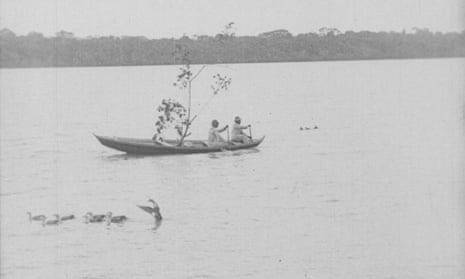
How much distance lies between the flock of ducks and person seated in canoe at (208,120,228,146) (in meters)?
1.21

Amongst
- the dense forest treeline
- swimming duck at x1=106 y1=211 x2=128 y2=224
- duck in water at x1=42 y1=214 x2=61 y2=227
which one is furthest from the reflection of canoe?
duck in water at x1=42 y1=214 x2=61 y2=227

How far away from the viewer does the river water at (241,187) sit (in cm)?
511

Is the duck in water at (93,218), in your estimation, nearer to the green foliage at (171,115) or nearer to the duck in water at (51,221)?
the duck in water at (51,221)

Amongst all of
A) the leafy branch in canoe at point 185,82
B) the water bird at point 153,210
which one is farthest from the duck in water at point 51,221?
the leafy branch in canoe at point 185,82

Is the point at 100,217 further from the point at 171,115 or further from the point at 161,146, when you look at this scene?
the point at 161,146

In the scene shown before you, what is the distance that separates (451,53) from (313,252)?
1558 mm

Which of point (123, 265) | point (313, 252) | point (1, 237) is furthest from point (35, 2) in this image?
point (313, 252)

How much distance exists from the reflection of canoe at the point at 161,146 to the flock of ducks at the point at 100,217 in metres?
0.92

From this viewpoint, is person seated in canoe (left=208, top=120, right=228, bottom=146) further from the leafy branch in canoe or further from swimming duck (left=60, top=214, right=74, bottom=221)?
swimming duck (left=60, top=214, right=74, bottom=221)

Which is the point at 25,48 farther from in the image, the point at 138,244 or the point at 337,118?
the point at 337,118

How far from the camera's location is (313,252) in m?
5.55

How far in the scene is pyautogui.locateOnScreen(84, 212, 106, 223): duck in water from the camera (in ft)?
17.9

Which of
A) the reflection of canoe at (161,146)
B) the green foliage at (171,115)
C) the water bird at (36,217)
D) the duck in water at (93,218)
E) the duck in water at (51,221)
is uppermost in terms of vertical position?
the green foliage at (171,115)

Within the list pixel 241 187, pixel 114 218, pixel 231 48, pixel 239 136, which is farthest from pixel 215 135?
pixel 231 48
